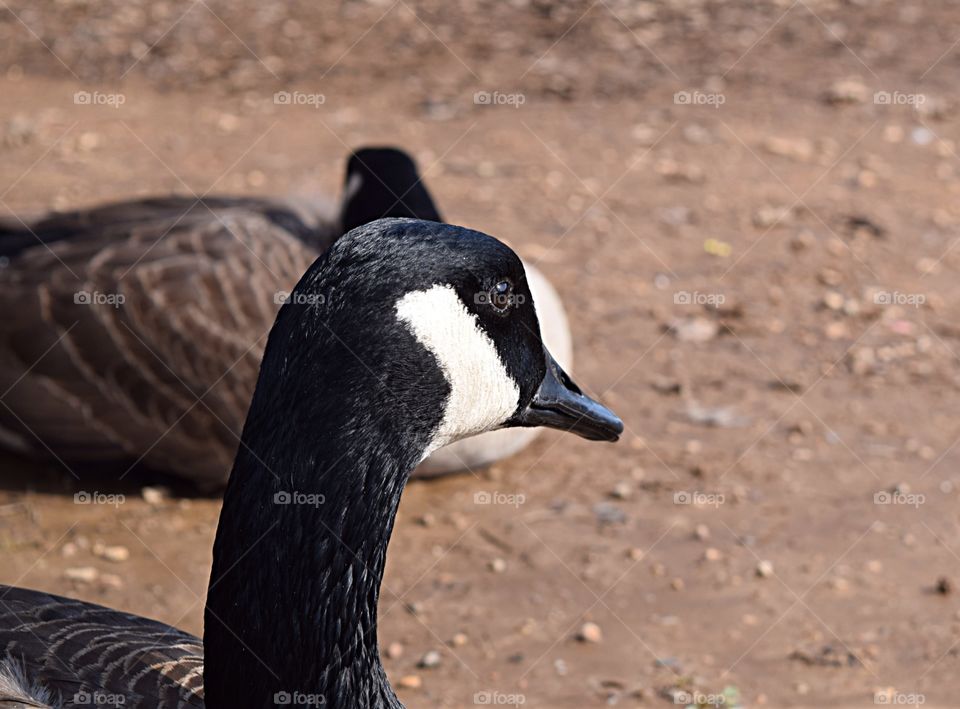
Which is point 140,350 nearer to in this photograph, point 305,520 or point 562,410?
point 562,410

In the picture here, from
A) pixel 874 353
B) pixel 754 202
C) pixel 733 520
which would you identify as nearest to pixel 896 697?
pixel 733 520

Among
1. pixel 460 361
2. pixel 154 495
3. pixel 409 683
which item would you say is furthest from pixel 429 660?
pixel 460 361

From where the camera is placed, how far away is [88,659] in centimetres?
265

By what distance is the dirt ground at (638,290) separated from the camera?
4.46 m

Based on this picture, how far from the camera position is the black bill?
111 inches

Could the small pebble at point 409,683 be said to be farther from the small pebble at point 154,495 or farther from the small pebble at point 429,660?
the small pebble at point 154,495

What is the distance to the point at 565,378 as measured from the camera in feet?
9.59

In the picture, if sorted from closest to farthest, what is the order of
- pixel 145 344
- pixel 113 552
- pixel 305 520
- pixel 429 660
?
1. pixel 305 520
2. pixel 429 660
3. pixel 113 552
4. pixel 145 344

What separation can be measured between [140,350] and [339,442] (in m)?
3.07

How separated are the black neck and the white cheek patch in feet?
0.15

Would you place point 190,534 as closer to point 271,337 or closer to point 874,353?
point 271,337

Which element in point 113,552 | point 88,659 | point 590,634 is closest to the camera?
point 88,659

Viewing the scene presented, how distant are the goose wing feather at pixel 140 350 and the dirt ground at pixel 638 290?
29 cm

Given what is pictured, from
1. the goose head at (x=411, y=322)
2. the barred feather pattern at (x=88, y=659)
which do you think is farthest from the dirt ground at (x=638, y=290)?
the goose head at (x=411, y=322)
